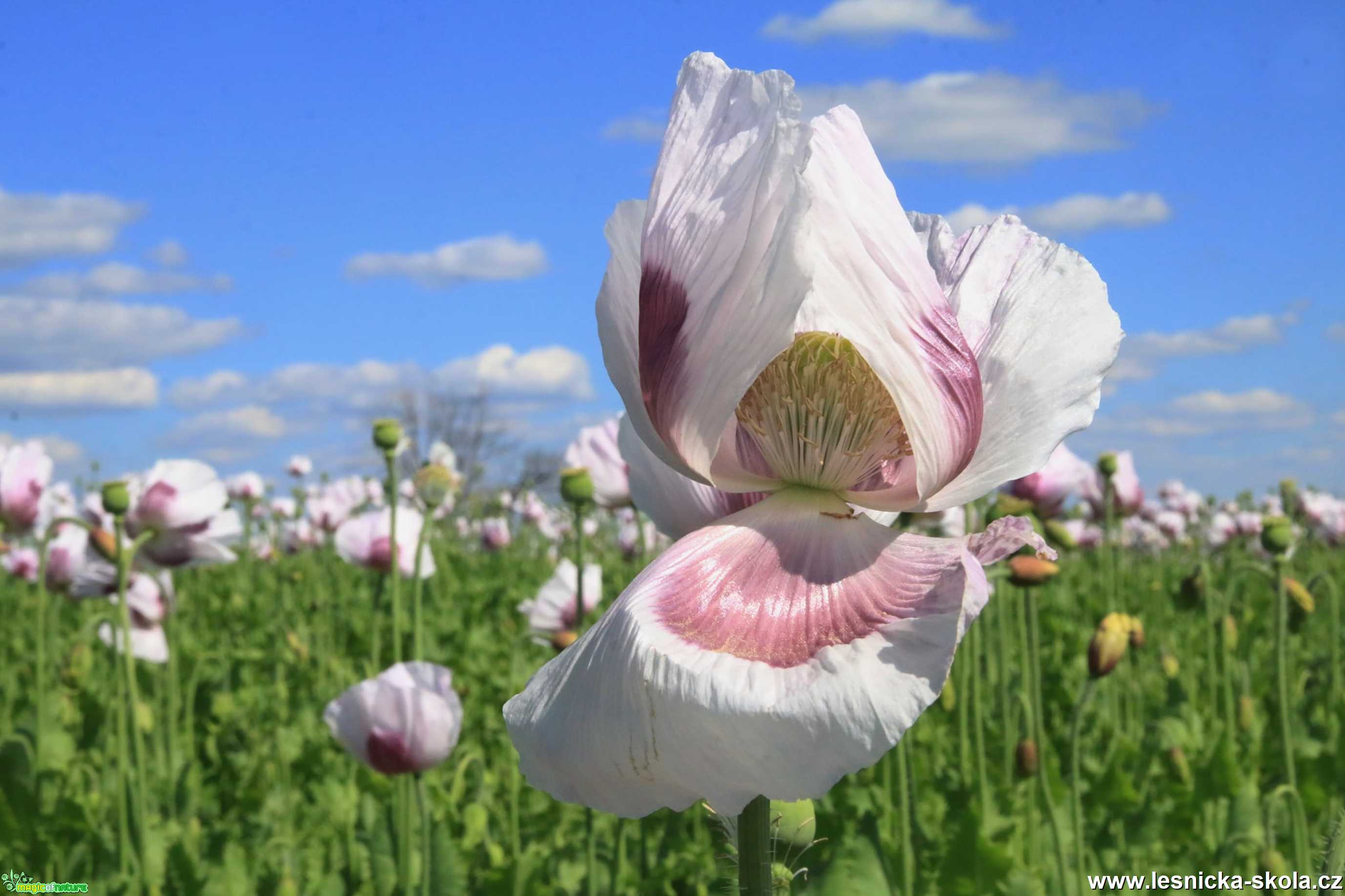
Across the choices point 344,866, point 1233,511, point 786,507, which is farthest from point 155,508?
point 1233,511

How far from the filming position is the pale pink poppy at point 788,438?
0.86 metres

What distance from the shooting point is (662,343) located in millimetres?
1052

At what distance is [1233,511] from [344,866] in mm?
11426

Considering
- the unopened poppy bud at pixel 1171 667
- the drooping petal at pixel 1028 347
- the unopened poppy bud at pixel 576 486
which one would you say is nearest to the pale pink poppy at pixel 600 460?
the unopened poppy bud at pixel 576 486

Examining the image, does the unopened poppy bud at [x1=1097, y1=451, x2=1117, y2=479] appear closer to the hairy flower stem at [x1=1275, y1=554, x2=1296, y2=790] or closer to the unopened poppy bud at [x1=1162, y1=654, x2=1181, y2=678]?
the unopened poppy bud at [x1=1162, y1=654, x2=1181, y2=678]

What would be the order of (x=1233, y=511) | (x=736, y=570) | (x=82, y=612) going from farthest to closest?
(x=1233, y=511) → (x=82, y=612) → (x=736, y=570)

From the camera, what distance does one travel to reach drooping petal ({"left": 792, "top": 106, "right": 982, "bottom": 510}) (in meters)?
0.98

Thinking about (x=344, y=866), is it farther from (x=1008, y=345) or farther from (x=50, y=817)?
(x=1008, y=345)

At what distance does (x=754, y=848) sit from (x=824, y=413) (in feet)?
1.25

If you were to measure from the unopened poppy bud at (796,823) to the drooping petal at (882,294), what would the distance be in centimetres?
56

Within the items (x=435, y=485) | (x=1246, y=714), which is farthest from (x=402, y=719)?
(x=1246, y=714)

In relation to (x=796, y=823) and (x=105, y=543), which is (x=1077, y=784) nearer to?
(x=796, y=823)

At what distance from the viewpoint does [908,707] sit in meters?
0.82

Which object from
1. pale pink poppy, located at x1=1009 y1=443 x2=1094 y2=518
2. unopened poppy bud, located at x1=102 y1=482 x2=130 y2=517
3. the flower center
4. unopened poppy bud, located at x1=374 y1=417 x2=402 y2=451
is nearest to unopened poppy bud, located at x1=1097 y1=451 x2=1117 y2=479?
pale pink poppy, located at x1=1009 y1=443 x2=1094 y2=518
